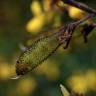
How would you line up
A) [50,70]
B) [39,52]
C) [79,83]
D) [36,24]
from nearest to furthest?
1. [39,52]
2. [36,24]
3. [79,83]
4. [50,70]

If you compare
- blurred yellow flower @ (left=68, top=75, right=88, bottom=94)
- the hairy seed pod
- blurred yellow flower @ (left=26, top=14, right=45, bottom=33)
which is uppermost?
the hairy seed pod

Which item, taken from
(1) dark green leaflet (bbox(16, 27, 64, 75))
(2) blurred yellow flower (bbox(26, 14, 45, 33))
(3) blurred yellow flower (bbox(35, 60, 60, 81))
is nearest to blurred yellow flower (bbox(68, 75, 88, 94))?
(3) blurred yellow flower (bbox(35, 60, 60, 81))

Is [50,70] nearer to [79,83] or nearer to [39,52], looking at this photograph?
[79,83]

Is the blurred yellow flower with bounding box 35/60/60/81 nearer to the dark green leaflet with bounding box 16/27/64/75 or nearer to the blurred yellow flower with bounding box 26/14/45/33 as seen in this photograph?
the blurred yellow flower with bounding box 26/14/45/33

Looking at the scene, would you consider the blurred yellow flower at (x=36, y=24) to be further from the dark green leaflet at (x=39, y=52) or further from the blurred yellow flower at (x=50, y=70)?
the blurred yellow flower at (x=50, y=70)

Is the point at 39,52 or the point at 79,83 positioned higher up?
the point at 39,52

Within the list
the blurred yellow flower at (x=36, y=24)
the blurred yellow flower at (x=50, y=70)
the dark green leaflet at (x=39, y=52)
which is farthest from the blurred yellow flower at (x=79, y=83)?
the dark green leaflet at (x=39, y=52)

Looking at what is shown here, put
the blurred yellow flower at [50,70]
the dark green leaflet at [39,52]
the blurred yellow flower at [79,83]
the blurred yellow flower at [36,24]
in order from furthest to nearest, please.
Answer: the blurred yellow flower at [50,70] < the blurred yellow flower at [79,83] < the blurred yellow flower at [36,24] < the dark green leaflet at [39,52]

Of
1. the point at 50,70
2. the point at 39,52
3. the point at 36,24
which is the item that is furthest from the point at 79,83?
the point at 39,52

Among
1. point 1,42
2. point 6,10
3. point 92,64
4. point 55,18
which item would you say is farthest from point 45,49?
point 6,10
